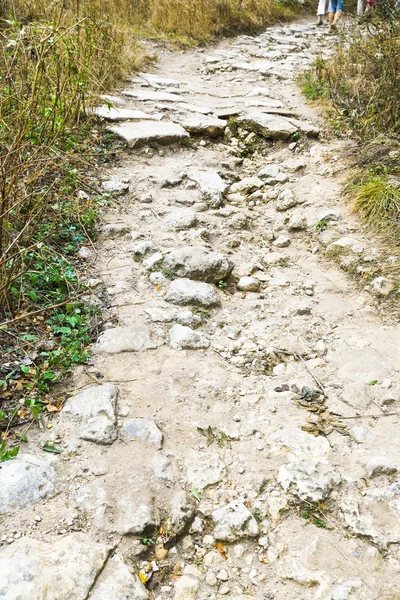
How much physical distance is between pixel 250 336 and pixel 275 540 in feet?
3.49

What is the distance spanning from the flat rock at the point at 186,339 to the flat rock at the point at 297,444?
61 centimetres

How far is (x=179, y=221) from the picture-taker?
10.8 ft

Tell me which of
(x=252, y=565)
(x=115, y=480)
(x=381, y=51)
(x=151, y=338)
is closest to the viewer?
(x=252, y=565)

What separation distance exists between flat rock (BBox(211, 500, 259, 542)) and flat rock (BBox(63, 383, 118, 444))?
0.48 metres

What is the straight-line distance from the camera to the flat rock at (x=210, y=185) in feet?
11.8

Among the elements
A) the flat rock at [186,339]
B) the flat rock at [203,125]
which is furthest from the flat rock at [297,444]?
the flat rock at [203,125]

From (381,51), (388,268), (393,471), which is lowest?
(393,471)

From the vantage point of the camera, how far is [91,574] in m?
1.38

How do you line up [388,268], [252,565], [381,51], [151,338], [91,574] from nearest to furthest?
[91,574] < [252,565] < [151,338] < [388,268] < [381,51]

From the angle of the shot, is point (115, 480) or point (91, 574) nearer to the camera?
point (91, 574)

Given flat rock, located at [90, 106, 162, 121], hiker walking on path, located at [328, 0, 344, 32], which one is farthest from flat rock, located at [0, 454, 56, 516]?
hiker walking on path, located at [328, 0, 344, 32]

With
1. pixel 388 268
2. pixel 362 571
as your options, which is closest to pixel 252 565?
pixel 362 571

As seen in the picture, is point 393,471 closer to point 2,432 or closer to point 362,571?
point 362,571

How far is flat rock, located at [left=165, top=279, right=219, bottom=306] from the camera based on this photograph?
2.62 m
